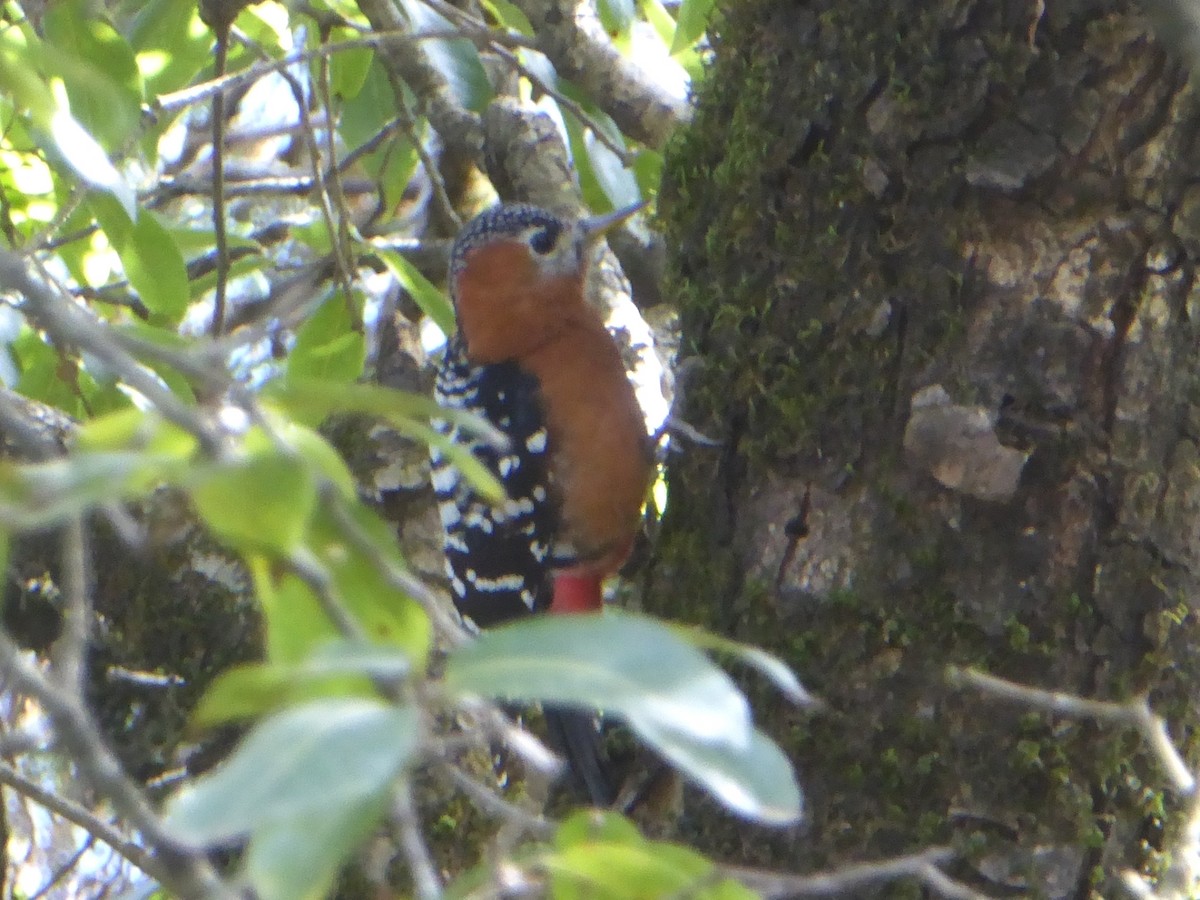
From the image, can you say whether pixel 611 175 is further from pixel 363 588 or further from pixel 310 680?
pixel 310 680

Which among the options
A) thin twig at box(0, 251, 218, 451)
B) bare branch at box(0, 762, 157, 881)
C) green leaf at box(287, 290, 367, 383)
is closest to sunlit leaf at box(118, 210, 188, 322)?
green leaf at box(287, 290, 367, 383)

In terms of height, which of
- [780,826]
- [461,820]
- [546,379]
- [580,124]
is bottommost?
[461,820]

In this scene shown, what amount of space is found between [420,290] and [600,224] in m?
0.50

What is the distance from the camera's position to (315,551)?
3.26 feet

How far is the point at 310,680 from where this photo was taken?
85 centimetres

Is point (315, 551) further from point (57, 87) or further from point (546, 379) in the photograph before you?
point (546, 379)

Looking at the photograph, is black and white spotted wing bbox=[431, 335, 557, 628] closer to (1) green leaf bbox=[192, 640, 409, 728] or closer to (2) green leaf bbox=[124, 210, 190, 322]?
(2) green leaf bbox=[124, 210, 190, 322]

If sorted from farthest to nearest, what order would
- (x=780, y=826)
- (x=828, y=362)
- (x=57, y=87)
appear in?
(x=57, y=87) < (x=828, y=362) < (x=780, y=826)

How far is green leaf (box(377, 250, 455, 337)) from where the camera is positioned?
2.85m

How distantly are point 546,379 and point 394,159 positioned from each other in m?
0.85

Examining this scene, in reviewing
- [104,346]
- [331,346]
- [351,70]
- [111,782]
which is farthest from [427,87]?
[111,782]

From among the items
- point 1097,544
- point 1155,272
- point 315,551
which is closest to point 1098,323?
point 1155,272

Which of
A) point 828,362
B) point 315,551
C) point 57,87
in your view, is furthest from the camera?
point 57,87

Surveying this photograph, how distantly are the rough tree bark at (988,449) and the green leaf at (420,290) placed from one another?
3.38 ft
